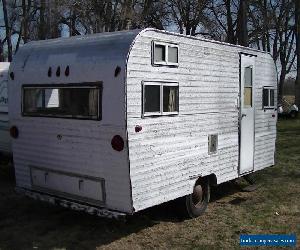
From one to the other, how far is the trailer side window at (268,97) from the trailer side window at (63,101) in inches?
169

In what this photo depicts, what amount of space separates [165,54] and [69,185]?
7.33ft

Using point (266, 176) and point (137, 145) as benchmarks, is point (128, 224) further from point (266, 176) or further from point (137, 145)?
point (266, 176)

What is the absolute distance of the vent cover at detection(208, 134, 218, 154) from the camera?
7371 millimetres

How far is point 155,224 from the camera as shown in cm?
702

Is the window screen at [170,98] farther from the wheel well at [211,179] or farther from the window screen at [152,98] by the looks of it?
the wheel well at [211,179]

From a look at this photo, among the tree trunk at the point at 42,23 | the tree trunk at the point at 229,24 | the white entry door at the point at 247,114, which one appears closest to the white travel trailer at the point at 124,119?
the white entry door at the point at 247,114

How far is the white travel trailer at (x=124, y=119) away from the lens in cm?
587

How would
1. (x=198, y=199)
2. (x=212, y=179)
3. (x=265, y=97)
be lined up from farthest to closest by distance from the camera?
(x=265, y=97) < (x=212, y=179) < (x=198, y=199)

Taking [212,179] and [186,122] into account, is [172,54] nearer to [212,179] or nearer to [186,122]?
[186,122]

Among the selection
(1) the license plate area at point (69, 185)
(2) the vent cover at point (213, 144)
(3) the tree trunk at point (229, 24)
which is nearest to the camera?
(1) the license plate area at point (69, 185)

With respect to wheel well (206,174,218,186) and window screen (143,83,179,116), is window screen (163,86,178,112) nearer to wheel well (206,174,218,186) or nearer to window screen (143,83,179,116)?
window screen (143,83,179,116)

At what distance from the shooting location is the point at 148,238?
6.46 metres

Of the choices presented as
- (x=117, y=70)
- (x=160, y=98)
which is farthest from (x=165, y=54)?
(x=117, y=70)

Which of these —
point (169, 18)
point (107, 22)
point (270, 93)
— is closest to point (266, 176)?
point (270, 93)
